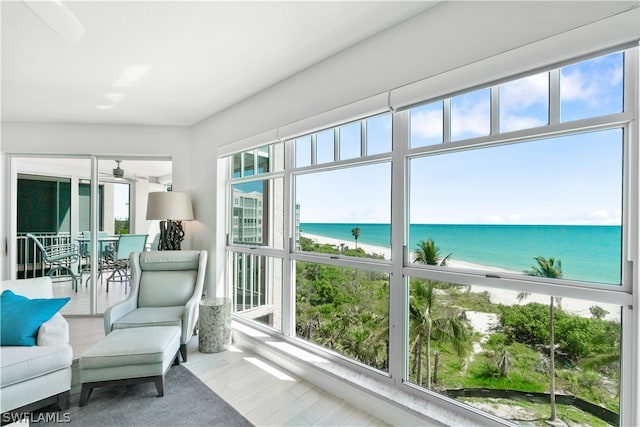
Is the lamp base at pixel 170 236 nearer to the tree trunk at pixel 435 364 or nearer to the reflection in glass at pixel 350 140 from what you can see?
the reflection in glass at pixel 350 140

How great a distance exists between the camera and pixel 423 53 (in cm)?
181

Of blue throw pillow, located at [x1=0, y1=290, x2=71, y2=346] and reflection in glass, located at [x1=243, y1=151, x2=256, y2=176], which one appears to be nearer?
blue throw pillow, located at [x1=0, y1=290, x2=71, y2=346]

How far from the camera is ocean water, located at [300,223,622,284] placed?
4.46ft

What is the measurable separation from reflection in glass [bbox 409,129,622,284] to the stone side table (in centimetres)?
209

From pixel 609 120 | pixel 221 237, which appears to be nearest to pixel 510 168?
pixel 609 120

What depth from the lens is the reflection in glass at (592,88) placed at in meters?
1.33

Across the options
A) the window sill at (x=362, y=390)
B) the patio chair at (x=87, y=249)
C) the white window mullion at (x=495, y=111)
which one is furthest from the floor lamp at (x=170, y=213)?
the white window mullion at (x=495, y=111)

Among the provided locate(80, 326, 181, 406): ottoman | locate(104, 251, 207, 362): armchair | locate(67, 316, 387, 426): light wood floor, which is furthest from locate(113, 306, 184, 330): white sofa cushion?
locate(67, 316, 387, 426): light wood floor

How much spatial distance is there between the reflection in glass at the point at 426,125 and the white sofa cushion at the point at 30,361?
2.81 metres

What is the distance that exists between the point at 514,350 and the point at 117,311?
3.20 metres

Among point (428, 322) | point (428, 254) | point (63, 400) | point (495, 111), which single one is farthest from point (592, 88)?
point (63, 400)

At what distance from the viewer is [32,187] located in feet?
13.5

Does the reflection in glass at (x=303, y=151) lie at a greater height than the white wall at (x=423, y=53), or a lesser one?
lesser

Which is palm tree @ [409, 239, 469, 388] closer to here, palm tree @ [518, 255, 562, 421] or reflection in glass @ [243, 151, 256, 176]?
palm tree @ [518, 255, 562, 421]
